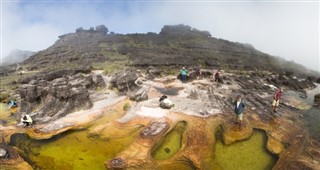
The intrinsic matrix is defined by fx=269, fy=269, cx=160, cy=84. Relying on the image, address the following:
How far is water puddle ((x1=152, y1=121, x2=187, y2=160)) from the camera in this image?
1888 cm

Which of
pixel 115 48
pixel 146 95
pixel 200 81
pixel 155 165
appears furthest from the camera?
pixel 115 48

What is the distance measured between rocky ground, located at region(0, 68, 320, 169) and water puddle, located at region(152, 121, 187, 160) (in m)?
0.40

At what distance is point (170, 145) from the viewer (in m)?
20.4

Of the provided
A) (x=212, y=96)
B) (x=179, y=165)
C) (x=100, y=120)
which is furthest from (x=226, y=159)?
(x=212, y=96)

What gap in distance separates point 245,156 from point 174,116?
8.02 m

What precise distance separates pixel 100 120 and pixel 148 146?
730 centimetres

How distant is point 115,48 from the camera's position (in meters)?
95.1

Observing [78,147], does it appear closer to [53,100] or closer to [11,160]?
[11,160]

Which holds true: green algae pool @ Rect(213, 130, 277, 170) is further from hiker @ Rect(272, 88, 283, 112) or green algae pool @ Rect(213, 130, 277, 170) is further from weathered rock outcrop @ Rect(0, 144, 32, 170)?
weathered rock outcrop @ Rect(0, 144, 32, 170)

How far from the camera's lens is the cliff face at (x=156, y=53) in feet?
240

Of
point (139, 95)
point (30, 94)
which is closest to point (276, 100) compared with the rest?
point (139, 95)

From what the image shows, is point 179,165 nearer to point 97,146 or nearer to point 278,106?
point 97,146

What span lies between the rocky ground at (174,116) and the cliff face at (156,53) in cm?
3269

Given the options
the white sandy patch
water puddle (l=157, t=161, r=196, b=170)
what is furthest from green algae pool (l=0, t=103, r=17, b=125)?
water puddle (l=157, t=161, r=196, b=170)
